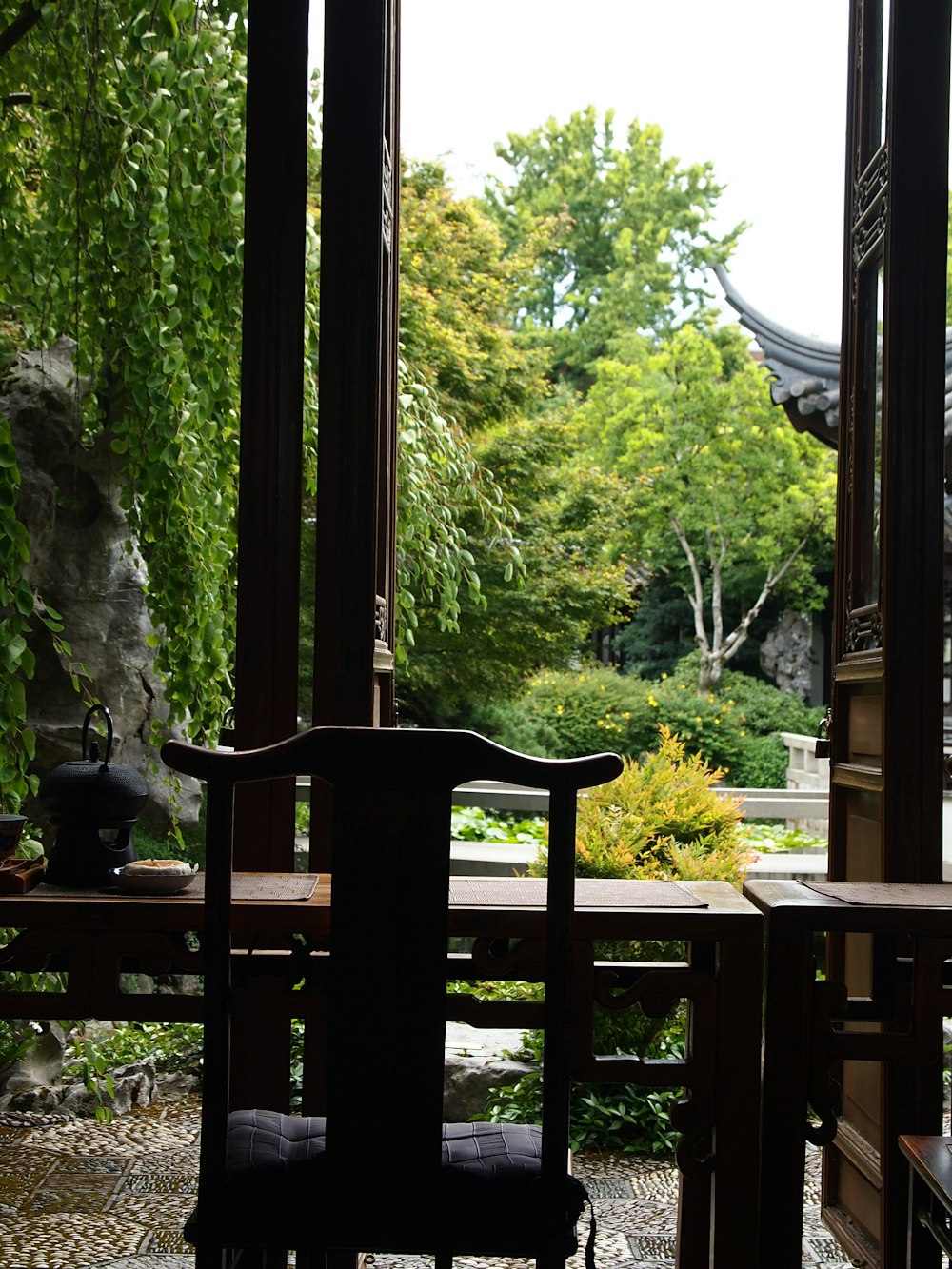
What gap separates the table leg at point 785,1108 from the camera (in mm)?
1574

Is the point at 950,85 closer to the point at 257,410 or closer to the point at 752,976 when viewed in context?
the point at 257,410

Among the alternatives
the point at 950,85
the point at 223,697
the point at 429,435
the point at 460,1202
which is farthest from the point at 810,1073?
the point at 429,435

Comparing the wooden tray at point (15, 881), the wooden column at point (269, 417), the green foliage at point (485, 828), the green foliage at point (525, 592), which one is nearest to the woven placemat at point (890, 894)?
the wooden column at point (269, 417)

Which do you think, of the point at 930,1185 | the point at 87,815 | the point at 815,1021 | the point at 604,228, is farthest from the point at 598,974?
the point at 604,228

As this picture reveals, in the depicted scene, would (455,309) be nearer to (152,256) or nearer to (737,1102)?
(152,256)

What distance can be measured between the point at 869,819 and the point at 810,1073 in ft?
2.25

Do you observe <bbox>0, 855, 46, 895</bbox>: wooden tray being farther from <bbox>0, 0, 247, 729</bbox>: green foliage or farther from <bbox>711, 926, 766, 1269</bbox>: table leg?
<bbox>711, 926, 766, 1269</bbox>: table leg

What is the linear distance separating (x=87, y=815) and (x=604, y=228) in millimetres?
15389

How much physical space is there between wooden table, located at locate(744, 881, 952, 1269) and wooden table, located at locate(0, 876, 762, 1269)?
4 cm

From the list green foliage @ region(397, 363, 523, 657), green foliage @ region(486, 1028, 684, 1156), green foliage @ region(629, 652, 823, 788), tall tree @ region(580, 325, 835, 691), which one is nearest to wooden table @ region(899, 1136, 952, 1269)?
green foliage @ region(486, 1028, 684, 1156)

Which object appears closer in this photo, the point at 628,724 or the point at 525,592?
the point at 525,592

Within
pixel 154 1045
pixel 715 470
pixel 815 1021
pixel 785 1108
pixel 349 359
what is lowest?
pixel 154 1045

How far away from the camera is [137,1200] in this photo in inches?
92.4

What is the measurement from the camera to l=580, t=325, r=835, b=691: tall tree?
37.6 feet
